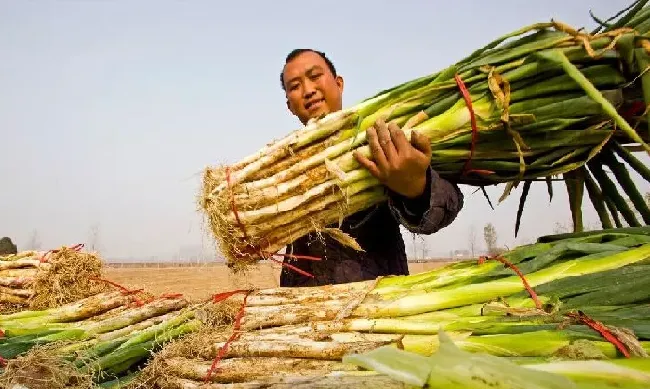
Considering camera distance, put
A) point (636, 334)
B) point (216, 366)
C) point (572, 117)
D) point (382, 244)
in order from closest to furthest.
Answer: point (636, 334) < point (216, 366) < point (572, 117) < point (382, 244)

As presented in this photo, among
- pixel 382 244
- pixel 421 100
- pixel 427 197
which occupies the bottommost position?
pixel 382 244

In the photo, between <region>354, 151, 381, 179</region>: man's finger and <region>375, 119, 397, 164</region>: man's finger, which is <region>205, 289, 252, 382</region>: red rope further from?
<region>375, 119, 397, 164</region>: man's finger

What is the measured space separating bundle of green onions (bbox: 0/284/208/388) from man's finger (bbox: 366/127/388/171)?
110 cm

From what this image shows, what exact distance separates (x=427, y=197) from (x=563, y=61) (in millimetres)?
762

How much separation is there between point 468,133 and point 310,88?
43.9 inches

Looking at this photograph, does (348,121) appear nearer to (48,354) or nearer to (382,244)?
(382,244)

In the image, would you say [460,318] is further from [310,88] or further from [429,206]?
[310,88]

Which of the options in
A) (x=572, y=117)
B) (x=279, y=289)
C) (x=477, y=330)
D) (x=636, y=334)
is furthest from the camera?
(x=279, y=289)

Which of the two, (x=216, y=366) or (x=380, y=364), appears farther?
(x=216, y=366)

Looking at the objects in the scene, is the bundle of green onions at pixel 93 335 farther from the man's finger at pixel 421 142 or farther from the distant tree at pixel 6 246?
the distant tree at pixel 6 246

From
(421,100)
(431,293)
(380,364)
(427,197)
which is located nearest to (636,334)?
(431,293)

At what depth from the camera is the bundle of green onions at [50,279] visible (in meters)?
3.50

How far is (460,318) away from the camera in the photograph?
5.71 feet

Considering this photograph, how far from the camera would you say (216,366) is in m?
1.79
